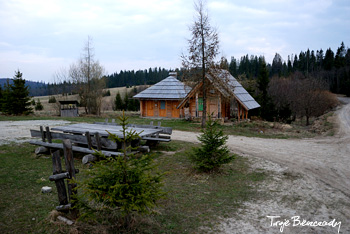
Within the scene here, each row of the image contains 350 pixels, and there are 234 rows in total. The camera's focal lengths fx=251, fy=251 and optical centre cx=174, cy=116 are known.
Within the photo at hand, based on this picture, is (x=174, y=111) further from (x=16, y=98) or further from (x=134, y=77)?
(x=134, y=77)

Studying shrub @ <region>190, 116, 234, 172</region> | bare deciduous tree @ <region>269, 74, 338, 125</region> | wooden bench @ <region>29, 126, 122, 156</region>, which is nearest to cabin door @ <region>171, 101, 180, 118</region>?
bare deciduous tree @ <region>269, 74, 338, 125</region>

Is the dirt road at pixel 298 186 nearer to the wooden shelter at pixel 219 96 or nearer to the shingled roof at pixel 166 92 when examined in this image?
the wooden shelter at pixel 219 96

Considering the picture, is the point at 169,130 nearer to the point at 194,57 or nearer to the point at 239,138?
the point at 239,138

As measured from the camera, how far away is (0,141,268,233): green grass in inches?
184

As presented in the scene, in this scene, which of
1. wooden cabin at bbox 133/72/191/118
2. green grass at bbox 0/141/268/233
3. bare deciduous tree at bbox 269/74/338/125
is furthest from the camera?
bare deciduous tree at bbox 269/74/338/125

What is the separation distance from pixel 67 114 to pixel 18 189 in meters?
23.8

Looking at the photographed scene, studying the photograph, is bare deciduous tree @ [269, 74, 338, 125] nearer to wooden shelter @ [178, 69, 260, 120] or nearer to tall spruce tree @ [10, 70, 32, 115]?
wooden shelter @ [178, 69, 260, 120]

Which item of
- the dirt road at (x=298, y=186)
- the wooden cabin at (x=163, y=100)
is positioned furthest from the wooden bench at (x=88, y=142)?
the wooden cabin at (x=163, y=100)

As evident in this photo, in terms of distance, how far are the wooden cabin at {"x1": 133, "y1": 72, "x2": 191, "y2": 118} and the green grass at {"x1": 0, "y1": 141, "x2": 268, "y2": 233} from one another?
16.7m

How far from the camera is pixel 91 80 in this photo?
103 feet

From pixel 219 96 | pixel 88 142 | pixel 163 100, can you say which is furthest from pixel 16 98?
pixel 88 142

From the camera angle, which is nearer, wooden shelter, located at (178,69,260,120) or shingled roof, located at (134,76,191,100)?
wooden shelter, located at (178,69,260,120)

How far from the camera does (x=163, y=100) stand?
27172 millimetres

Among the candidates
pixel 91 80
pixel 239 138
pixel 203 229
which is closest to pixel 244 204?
pixel 203 229
